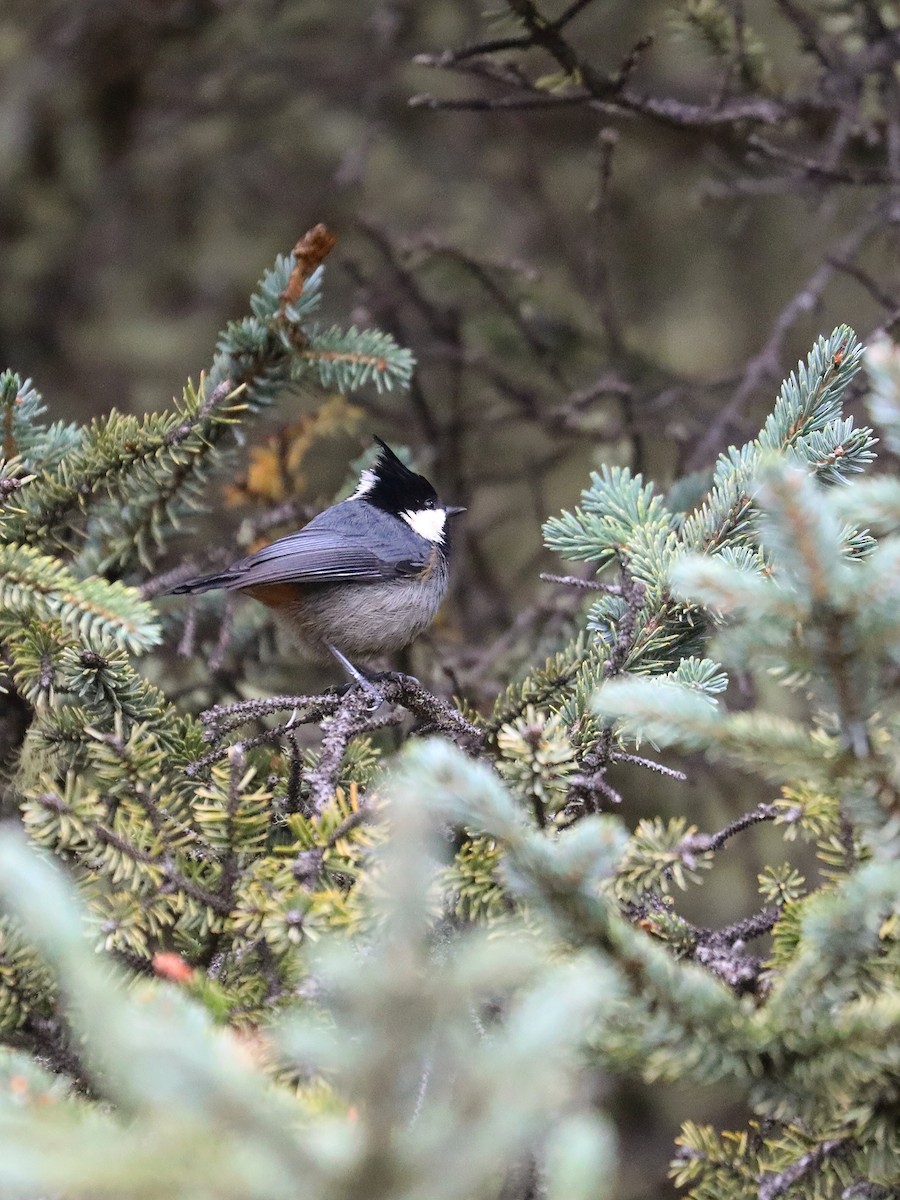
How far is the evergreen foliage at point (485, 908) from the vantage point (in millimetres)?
834

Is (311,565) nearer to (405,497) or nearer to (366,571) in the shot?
(366,571)

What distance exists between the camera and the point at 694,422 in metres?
3.96

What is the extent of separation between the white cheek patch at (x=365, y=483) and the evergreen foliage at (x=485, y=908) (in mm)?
1466

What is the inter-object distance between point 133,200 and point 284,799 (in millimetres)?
4057

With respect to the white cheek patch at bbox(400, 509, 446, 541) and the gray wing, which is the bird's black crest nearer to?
the white cheek patch at bbox(400, 509, 446, 541)

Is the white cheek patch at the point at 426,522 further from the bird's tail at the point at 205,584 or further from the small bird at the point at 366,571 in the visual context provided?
the bird's tail at the point at 205,584

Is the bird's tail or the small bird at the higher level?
the bird's tail

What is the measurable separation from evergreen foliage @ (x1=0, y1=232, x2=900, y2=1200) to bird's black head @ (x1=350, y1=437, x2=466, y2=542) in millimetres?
1388

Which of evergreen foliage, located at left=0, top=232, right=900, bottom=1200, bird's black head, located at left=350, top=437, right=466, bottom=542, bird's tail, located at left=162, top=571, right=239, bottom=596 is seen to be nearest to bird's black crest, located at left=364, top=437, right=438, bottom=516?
bird's black head, located at left=350, top=437, right=466, bottom=542

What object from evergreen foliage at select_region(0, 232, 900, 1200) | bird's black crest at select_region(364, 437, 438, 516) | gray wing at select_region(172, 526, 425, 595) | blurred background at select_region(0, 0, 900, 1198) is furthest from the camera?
blurred background at select_region(0, 0, 900, 1198)

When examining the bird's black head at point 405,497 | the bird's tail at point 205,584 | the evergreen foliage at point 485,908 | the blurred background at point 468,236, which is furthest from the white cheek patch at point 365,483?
the evergreen foliage at point 485,908

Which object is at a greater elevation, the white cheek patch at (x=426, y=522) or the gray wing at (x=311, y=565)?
the gray wing at (x=311, y=565)

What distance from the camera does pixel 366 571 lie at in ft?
11.5

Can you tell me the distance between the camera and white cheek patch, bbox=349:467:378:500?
3484mm
